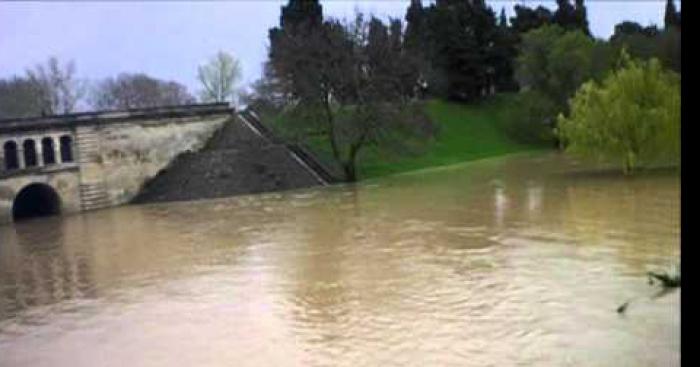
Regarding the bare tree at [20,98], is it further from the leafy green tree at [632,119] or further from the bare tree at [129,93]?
the leafy green tree at [632,119]

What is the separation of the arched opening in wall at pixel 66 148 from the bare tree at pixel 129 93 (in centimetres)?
2440

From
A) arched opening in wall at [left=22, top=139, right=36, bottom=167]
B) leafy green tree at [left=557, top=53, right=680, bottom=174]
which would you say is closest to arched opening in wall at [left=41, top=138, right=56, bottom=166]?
arched opening in wall at [left=22, top=139, right=36, bottom=167]

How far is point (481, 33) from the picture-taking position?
169 ft

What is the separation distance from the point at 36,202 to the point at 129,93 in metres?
25.9

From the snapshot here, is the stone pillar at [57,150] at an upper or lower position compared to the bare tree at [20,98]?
lower

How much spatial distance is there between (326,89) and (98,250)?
1661 centimetres

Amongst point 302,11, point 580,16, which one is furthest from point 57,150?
point 580,16

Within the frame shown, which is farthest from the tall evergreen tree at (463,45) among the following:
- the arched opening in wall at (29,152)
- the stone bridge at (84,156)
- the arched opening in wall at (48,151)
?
the arched opening in wall at (29,152)

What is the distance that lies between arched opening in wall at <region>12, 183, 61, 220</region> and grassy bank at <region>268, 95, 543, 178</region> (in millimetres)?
11128

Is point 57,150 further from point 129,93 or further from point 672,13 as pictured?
point 672,13

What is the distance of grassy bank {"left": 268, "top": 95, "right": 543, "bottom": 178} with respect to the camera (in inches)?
1566

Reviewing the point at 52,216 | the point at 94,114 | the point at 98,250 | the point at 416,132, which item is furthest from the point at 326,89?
the point at 98,250

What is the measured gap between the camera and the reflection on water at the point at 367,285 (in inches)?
388

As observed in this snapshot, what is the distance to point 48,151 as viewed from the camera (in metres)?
35.1
